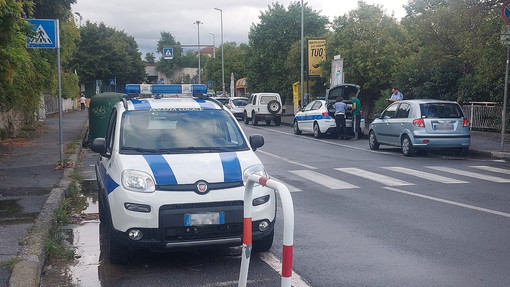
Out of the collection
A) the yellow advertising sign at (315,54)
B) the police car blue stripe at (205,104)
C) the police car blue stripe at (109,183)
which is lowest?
the police car blue stripe at (109,183)

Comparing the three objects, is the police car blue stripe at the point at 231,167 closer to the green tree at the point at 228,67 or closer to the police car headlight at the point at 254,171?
the police car headlight at the point at 254,171

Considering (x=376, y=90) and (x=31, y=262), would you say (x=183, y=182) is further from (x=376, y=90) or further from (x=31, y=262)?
(x=376, y=90)

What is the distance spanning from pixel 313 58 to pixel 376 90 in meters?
5.41

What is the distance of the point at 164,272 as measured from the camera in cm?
641

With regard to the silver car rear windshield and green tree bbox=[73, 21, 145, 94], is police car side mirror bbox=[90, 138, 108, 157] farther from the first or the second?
green tree bbox=[73, 21, 145, 94]

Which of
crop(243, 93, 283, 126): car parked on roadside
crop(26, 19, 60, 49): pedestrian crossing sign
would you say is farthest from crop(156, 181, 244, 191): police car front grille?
crop(243, 93, 283, 126): car parked on roadside

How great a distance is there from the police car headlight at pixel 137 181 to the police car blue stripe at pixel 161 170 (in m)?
0.08

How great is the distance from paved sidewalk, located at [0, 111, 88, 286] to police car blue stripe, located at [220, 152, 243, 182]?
2.13 meters

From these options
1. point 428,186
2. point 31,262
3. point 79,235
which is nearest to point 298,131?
point 428,186

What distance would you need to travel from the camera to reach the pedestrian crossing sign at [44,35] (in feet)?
44.1

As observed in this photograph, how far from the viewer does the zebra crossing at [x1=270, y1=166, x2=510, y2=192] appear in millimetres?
12117

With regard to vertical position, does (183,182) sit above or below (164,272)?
above

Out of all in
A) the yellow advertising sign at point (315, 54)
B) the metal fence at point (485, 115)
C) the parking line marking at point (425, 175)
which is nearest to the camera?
the parking line marking at point (425, 175)

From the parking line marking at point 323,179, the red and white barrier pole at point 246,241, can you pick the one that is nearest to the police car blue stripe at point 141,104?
the red and white barrier pole at point 246,241
